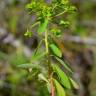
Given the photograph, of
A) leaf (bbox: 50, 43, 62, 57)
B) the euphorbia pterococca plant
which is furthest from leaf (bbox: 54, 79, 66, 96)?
leaf (bbox: 50, 43, 62, 57)

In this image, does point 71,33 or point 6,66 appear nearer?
point 6,66

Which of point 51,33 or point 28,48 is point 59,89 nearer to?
point 51,33

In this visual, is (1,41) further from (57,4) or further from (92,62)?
(57,4)

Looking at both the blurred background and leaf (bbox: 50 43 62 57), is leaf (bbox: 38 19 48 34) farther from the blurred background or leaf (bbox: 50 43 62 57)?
the blurred background

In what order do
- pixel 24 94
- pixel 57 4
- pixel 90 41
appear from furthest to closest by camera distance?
1. pixel 90 41
2. pixel 24 94
3. pixel 57 4

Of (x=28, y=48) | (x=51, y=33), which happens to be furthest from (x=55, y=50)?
(x=28, y=48)

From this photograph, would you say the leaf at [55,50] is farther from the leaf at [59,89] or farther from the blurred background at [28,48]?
the blurred background at [28,48]

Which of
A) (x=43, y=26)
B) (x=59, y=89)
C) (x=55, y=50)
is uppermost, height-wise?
(x=43, y=26)

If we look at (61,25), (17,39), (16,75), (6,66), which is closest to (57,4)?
(61,25)
